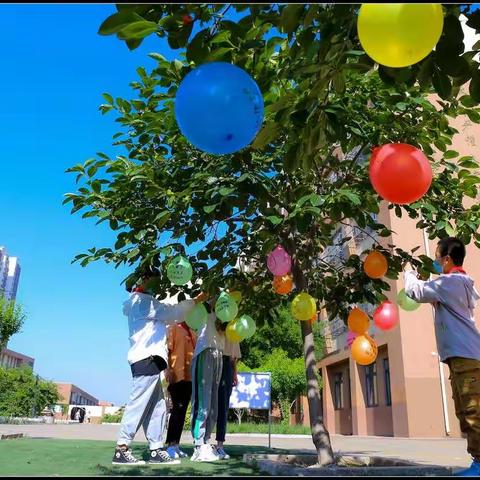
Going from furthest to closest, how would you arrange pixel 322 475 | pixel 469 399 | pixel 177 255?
pixel 177 255 < pixel 322 475 < pixel 469 399

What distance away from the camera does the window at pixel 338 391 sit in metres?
26.4

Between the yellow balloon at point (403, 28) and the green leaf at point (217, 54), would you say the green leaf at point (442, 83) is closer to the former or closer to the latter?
the yellow balloon at point (403, 28)

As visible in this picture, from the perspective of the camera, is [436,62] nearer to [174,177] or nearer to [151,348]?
[174,177]

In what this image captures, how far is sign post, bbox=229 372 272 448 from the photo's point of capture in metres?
8.84

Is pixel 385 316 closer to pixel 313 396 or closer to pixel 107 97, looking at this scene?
pixel 313 396

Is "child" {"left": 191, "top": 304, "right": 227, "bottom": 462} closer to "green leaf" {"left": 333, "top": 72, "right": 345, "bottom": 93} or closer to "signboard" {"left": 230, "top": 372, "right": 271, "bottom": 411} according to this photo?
"signboard" {"left": 230, "top": 372, "right": 271, "bottom": 411}

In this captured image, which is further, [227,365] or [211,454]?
[227,365]

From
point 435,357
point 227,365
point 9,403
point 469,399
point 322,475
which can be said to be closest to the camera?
point 469,399

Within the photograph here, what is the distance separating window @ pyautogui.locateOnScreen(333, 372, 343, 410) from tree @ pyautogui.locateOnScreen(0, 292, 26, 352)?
16.8m

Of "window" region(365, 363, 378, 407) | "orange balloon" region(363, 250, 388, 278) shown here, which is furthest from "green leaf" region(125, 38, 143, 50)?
"window" region(365, 363, 378, 407)

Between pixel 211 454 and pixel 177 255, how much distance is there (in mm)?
2330

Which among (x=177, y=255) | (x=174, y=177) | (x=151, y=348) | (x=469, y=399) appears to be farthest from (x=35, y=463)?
(x=469, y=399)

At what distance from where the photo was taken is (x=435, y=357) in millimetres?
17391

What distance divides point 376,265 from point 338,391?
23.1 metres
